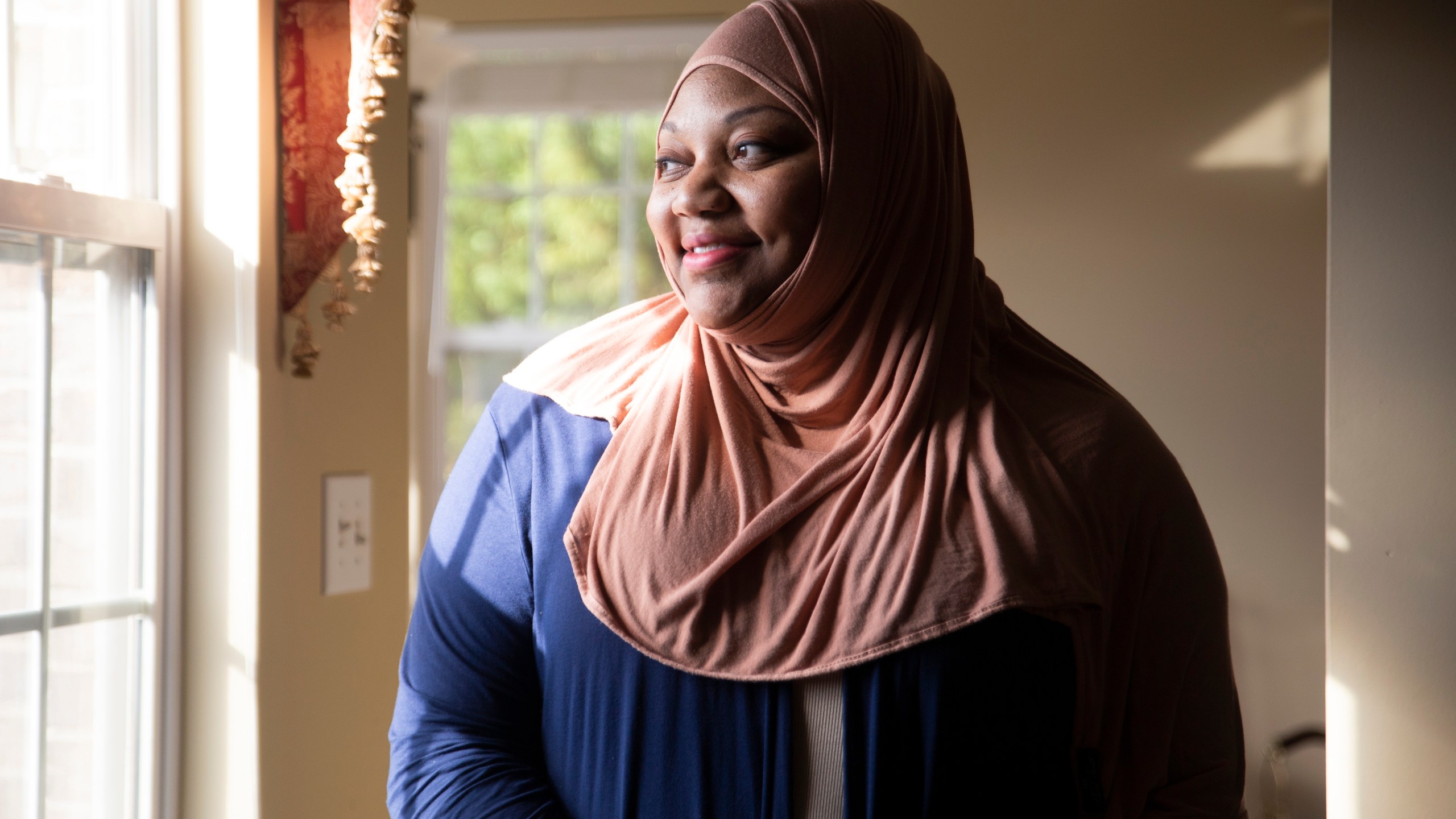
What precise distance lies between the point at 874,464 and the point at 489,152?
3.08 metres

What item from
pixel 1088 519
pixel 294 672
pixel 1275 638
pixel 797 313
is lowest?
pixel 1275 638

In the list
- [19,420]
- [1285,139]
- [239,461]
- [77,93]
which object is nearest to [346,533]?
[239,461]

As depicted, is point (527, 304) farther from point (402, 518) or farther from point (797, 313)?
point (797, 313)

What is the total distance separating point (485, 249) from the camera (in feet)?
12.3

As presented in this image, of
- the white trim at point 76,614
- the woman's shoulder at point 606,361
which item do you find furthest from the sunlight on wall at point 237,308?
the woman's shoulder at point 606,361

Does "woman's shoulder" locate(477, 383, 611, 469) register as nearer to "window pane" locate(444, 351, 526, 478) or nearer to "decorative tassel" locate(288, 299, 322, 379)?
"decorative tassel" locate(288, 299, 322, 379)

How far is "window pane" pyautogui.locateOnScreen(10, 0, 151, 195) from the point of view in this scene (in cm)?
128

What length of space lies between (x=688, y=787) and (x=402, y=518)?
105 centimetres

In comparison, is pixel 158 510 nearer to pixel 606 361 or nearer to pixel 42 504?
pixel 42 504

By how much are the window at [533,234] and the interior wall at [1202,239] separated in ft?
3.61

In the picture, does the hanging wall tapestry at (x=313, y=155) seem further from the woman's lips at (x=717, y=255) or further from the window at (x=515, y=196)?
the window at (x=515, y=196)

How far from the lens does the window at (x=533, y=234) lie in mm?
3607

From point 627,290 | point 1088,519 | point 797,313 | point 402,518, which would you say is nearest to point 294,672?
point 402,518

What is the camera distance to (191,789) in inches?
58.6
